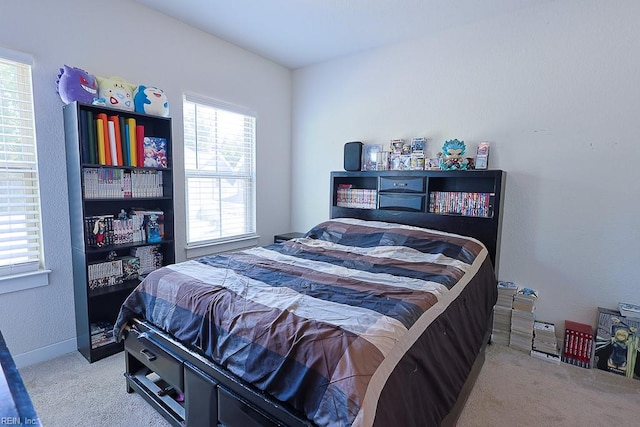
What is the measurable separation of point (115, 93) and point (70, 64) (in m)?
0.34

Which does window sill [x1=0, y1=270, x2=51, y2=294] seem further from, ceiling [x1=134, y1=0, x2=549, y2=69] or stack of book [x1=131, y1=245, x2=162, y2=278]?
ceiling [x1=134, y1=0, x2=549, y2=69]

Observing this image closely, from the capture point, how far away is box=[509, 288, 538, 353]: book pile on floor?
2.42 metres

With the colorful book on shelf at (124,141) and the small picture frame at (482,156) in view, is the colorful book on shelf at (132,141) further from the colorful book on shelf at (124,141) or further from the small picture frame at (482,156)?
the small picture frame at (482,156)

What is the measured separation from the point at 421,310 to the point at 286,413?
0.68 m

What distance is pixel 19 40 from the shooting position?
6.50 ft

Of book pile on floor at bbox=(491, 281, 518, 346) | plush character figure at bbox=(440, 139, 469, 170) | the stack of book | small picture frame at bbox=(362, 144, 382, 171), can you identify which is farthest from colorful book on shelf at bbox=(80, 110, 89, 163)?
book pile on floor at bbox=(491, 281, 518, 346)

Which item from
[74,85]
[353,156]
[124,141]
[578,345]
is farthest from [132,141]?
[578,345]

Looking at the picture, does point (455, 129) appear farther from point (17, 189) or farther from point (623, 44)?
point (17, 189)

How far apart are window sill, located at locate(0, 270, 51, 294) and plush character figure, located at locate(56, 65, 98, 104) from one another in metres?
1.19

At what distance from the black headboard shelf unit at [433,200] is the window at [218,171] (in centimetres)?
104

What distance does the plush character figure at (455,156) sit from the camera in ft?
8.88

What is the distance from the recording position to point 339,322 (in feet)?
3.95

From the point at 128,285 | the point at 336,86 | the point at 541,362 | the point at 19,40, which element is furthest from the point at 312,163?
the point at 541,362

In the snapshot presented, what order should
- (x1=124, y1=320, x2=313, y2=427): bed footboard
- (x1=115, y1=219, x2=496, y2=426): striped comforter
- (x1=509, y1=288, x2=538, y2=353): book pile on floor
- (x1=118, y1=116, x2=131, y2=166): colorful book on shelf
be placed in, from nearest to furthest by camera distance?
(x1=115, y1=219, x2=496, y2=426): striped comforter < (x1=124, y1=320, x2=313, y2=427): bed footboard < (x1=118, y1=116, x2=131, y2=166): colorful book on shelf < (x1=509, y1=288, x2=538, y2=353): book pile on floor
